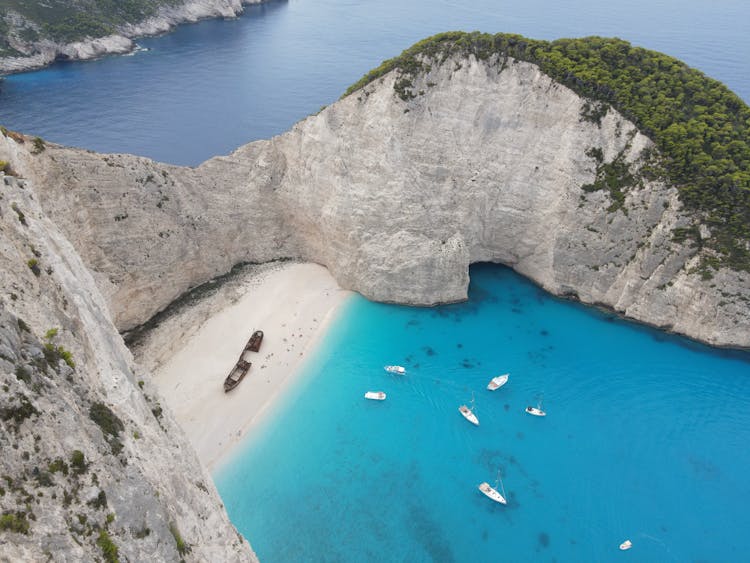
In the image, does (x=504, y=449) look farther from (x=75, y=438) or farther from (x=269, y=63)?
(x=269, y=63)

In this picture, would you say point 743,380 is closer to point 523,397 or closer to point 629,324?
point 629,324

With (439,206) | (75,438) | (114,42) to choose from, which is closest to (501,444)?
(439,206)

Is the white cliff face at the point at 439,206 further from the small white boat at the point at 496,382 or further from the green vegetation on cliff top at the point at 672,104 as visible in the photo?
the small white boat at the point at 496,382

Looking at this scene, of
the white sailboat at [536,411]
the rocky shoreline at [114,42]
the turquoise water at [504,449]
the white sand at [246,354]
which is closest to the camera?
the turquoise water at [504,449]

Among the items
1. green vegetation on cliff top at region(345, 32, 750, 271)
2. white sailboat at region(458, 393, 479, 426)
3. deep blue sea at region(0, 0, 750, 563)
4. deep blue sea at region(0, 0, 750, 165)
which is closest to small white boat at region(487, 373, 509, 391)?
deep blue sea at region(0, 0, 750, 563)

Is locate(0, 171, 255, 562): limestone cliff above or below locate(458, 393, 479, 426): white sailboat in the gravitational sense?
Answer: above

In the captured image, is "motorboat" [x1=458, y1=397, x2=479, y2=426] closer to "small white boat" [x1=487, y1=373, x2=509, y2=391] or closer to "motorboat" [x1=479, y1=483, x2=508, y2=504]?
"small white boat" [x1=487, y1=373, x2=509, y2=391]

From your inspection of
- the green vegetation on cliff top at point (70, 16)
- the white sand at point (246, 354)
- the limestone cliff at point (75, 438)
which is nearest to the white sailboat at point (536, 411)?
the white sand at point (246, 354)
